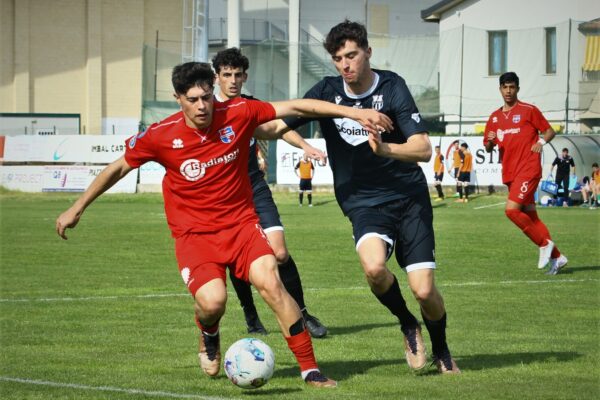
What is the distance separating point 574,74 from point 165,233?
1984cm

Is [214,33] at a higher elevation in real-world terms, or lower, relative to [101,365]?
higher

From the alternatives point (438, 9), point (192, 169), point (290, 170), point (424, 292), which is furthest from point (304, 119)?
point (438, 9)

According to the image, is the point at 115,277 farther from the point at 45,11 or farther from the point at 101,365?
the point at 45,11

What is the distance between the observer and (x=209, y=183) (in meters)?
7.31

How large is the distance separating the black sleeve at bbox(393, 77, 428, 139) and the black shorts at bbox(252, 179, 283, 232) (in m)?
2.40

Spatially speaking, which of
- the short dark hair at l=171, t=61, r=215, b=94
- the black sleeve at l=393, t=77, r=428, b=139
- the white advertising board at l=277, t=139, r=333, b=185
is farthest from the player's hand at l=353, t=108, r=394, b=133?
the white advertising board at l=277, t=139, r=333, b=185

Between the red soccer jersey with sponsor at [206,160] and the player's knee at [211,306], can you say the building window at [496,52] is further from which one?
the player's knee at [211,306]

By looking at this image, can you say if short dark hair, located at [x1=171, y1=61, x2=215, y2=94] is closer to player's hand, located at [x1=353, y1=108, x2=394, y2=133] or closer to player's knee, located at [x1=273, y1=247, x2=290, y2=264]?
player's hand, located at [x1=353, y1=108, x2=394, y2=133]

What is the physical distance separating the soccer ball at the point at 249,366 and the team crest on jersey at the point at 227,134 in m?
1.43

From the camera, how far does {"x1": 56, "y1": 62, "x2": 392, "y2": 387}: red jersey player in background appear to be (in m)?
7.18

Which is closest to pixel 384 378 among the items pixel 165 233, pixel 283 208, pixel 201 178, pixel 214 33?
pixel 201 178

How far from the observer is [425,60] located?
42.3m

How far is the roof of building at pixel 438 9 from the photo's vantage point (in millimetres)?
48756

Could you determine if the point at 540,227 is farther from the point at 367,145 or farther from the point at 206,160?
the point at 206,160
